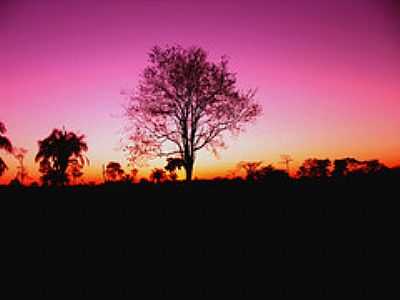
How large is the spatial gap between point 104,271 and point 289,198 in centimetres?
547

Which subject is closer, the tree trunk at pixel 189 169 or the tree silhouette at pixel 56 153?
the tree trunk at pixel 189 169

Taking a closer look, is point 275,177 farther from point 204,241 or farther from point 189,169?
point 189,169

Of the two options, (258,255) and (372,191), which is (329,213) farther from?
(258,255)

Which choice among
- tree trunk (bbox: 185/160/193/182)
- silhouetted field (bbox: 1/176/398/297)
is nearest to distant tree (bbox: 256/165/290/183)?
silhouetted field (bbox: 1/176/398/297)

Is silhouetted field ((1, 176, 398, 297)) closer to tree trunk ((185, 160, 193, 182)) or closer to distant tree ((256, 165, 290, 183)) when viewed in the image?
distant tree ((256, 165, 290, 183))

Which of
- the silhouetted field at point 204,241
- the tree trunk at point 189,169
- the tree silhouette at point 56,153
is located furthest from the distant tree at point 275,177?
the tree silhouette at point 56,153

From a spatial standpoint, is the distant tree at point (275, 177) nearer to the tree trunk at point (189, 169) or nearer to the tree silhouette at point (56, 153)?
the tree trunk at point (189, 169)

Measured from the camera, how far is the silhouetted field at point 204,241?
3.99 meters

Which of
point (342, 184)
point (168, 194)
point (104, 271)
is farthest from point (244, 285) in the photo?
point (342, 184)

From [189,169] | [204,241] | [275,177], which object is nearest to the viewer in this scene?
[204,241]

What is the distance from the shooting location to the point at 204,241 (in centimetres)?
548

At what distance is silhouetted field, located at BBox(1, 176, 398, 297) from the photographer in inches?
157

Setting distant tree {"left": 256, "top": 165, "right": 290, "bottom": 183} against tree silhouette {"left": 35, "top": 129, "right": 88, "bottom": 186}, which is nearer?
distant tree {"left": 256, "top": 165, "right": 290, "bottom": 183}

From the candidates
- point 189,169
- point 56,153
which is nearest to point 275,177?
point 189,169
